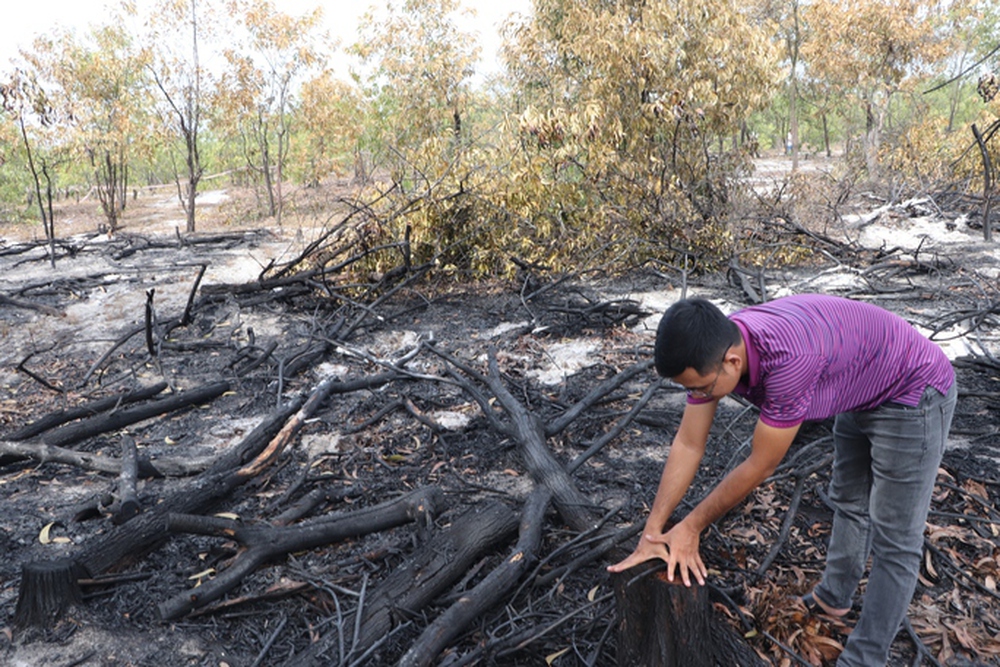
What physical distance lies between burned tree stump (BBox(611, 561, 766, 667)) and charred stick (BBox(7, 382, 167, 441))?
4069 millimetres

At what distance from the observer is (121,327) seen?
→ 24.4ft

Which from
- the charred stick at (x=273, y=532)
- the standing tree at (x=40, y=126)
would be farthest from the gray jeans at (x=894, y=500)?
the standing tree at (x=40, y=126)

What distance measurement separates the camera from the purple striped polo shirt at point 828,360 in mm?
1920

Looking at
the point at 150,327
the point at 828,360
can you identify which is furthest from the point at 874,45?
the point at 828,360

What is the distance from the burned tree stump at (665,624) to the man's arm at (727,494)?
6 centimetres

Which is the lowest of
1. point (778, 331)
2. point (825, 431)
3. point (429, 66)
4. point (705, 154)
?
point (825, 431)

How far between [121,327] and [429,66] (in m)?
12.5

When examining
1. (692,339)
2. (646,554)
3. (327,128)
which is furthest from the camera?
(327,128)

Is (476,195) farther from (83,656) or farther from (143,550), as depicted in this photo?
(83,656)

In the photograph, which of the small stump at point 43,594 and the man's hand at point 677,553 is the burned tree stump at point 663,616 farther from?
the small stump at point 43,594

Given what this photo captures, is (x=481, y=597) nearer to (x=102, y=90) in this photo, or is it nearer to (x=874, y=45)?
(x=102, y=90)

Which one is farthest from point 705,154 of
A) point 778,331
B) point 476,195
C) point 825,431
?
point 778,331

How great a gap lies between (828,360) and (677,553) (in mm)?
702

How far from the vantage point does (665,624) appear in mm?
2100
